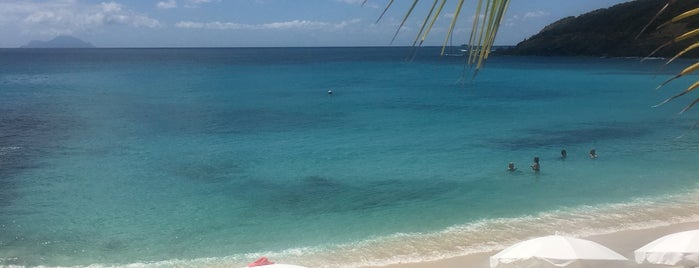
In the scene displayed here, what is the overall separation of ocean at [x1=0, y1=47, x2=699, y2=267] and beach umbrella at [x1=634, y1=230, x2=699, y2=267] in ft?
9.46

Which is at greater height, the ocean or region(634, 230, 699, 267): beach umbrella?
region(634, 230, 699, 267): beach umbrella

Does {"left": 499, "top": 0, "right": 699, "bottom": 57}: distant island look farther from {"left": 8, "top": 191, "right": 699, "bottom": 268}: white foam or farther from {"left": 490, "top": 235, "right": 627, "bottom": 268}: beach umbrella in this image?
{"left": 490, "top": 235, "right": 627, "bottom": 268}: beach umbrella

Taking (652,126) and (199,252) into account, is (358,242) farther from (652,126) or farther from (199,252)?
(652,126)

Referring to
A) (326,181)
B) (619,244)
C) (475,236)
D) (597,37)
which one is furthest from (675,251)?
(597,37)

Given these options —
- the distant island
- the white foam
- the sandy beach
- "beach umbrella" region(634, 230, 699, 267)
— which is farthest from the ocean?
the distant island

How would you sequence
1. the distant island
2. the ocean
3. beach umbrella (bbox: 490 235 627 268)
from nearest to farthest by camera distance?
1. beach umbrella (bbox: 490 235 627 268)
2. the ocean
3. the distant island

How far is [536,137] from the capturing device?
25625mm

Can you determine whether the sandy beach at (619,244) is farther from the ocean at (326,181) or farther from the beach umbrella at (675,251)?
the beach umbrella at (675,251)

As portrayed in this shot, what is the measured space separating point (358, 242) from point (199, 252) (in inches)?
133

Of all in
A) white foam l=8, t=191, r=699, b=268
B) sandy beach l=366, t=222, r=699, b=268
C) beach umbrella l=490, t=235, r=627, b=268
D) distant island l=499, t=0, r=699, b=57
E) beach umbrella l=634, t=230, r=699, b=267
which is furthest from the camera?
distant island l=499, t=0, r=699, b=57

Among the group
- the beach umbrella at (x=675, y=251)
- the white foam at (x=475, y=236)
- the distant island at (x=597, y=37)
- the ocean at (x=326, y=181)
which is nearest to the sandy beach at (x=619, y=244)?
the white foam at (x=475, y=236)

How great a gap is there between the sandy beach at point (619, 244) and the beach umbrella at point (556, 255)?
170cm

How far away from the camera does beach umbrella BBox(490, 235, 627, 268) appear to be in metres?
8.52

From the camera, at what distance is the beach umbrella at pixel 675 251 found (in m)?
8.27
